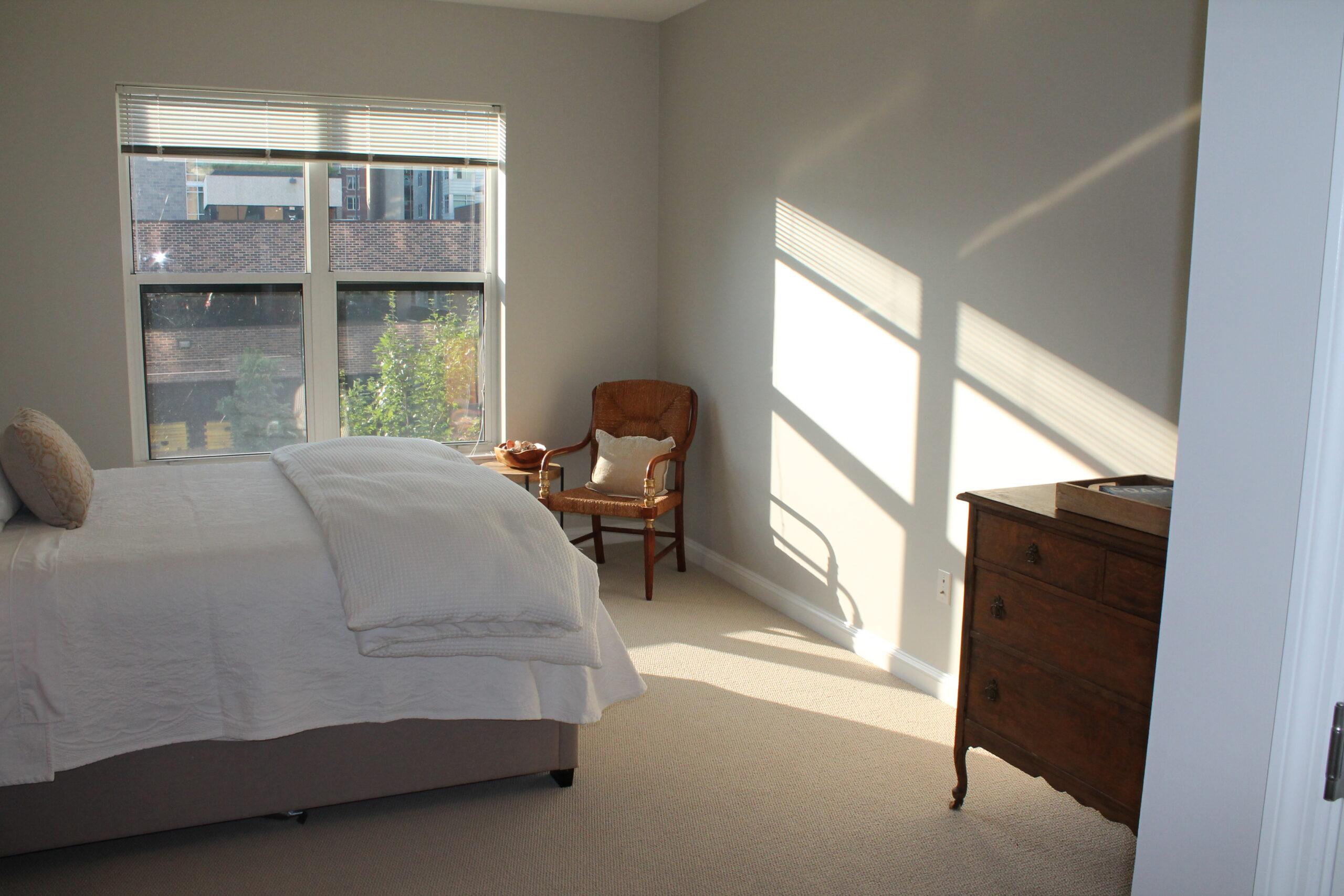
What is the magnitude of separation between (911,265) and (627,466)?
1723 millimetres

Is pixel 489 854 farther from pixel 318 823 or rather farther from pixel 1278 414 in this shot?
pixel 1278 414

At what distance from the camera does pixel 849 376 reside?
3936 mm

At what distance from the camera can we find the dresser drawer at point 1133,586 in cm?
212

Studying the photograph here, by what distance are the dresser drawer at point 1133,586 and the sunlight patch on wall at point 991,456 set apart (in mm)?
704

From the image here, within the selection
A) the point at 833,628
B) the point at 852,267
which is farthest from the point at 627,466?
the point at 852,267

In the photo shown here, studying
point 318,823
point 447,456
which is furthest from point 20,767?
point 447,456

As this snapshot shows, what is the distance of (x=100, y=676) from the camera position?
2289 mm

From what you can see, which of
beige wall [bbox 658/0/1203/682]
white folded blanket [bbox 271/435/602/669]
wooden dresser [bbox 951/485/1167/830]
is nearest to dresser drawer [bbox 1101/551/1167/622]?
wooden dresser [bbox 951/485/1167/830]

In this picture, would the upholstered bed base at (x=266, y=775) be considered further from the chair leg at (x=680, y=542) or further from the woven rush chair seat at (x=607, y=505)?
the chair leg at (x=680, y=542)

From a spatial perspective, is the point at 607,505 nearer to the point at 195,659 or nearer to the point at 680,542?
the point at 680,542

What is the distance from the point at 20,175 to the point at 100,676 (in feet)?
9.70

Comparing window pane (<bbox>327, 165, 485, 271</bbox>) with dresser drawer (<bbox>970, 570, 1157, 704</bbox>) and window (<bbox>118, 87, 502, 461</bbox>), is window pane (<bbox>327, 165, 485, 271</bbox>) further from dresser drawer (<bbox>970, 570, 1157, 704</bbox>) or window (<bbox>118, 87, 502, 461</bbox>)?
dresser drawer (<bbox>970, 570, 1157, 704</bbox>)

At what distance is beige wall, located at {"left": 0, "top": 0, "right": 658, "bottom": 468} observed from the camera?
4320 mm

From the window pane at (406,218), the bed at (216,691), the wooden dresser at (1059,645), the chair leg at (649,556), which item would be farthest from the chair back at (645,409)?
the wooden dresser at (1059,645)
